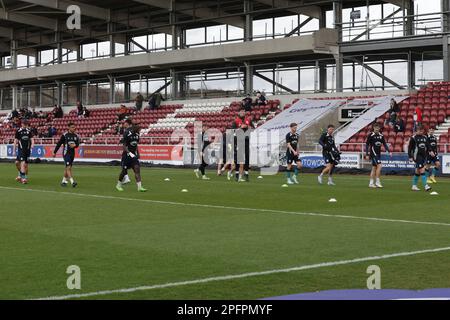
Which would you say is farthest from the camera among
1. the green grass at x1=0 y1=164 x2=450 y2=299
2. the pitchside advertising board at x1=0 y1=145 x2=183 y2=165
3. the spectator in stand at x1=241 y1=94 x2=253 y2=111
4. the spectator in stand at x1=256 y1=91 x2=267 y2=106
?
the spectator in stand at x1=256 y1=91 x2=267 y2=106

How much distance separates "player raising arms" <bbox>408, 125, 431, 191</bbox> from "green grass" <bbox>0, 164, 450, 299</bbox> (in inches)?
108

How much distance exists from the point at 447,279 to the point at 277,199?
10943mm

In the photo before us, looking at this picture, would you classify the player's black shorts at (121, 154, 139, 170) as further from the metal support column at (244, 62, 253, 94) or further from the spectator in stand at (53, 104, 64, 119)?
the spectator in stand at (53, 104, 64, 119)

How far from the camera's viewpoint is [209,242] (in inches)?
424

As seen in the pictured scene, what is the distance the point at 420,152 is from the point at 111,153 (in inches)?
1033

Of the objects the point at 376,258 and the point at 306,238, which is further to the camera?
the point at 306,238

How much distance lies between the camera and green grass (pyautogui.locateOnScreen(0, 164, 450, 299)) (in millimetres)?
7684

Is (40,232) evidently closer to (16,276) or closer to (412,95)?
(16,276)

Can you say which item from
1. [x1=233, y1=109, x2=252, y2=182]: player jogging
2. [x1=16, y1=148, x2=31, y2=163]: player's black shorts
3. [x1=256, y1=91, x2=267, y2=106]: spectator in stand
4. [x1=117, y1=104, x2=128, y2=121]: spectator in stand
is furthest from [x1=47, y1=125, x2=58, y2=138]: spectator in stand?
[x1=233, y1=109, x2=252, y2=182]: player jogging

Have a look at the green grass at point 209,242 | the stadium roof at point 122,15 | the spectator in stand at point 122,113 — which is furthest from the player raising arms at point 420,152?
the spectator in stand at point 122,113

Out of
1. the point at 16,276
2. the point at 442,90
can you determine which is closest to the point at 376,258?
the point at 16,276

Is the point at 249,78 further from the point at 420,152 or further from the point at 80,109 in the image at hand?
the point at 420,152

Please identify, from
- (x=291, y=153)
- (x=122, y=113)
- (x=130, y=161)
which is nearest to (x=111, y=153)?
(x=122, y=113)
